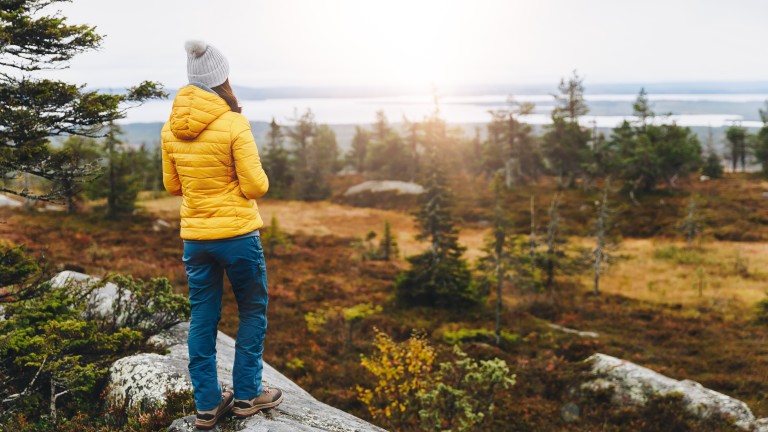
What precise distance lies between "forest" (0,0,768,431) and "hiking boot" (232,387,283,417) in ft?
2.92

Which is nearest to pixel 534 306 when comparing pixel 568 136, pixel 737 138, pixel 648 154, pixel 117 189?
pixel 117 189

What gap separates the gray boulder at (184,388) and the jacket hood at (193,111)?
8.48 ft

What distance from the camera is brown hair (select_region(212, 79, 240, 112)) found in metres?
3.95

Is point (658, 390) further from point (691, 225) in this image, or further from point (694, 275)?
point (691, 225)

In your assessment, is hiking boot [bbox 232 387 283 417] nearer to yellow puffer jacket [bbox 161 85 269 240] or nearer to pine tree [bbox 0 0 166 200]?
yellow puffer jacket [bbox 161 85 269 240]

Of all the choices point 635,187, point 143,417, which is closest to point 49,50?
point 143,417

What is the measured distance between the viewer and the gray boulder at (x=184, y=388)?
4230mm

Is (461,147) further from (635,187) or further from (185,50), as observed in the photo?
(185,50)

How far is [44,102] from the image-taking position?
626 centimetres

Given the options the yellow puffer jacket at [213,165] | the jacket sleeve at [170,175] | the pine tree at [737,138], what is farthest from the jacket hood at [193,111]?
the pine tree at [737,138]

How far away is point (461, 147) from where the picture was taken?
73.0m

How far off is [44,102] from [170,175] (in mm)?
3516

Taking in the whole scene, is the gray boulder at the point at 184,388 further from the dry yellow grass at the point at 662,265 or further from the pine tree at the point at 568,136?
the pine tree at the point at 568,136

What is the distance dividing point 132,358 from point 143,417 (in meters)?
1.49
